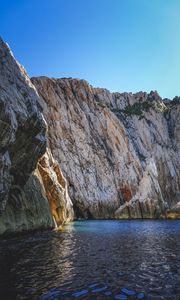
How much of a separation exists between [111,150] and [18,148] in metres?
83.6

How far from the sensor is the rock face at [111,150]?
94750 mm

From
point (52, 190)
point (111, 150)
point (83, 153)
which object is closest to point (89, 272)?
point (52, 190)

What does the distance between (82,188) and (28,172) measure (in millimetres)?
59930

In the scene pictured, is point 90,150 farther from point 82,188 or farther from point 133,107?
point 133,107

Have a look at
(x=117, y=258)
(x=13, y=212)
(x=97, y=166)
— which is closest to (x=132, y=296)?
(x=117, y=258)

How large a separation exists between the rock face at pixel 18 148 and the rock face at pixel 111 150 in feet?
166

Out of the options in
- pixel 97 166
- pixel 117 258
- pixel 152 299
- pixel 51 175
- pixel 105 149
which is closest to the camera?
pixel 152 299

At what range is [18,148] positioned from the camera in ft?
111

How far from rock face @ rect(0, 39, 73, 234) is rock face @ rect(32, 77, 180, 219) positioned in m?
50.7

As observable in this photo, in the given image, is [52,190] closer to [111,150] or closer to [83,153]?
[83,153]

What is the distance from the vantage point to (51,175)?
184 feet

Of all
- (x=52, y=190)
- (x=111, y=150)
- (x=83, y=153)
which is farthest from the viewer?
(x=111, y=150)

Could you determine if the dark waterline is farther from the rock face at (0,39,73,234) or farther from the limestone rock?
the limestone rock

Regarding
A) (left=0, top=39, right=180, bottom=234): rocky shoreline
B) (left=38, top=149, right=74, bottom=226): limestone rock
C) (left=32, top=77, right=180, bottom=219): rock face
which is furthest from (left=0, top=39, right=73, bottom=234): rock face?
(left=32, top=77, right=180, bottom=219): rock face
